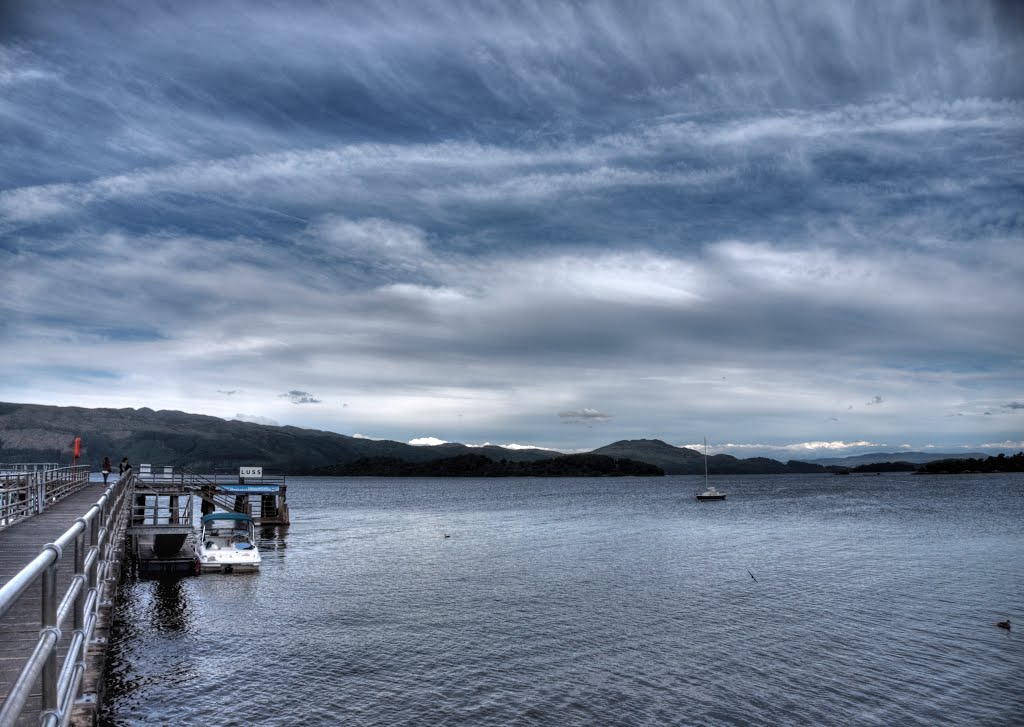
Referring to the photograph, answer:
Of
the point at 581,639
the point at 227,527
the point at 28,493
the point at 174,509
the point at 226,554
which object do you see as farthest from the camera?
the point at 227,527

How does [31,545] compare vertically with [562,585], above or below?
above

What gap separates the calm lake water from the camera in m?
21.1

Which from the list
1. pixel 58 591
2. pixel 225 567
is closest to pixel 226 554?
pixel 225 567

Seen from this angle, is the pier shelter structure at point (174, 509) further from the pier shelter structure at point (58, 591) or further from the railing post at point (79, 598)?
the railing post at point (79, 598)

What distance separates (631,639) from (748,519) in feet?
230

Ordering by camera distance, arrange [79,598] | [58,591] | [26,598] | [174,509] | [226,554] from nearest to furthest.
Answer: [79,598]
[26,598]
[58,591]
[226,554]
[174,509]

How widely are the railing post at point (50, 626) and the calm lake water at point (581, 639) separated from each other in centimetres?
1641

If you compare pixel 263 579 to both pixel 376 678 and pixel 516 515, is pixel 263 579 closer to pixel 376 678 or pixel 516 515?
pixel 376 678

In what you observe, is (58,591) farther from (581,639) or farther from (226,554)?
(226,554)

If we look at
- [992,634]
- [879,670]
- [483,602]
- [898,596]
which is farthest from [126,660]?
[898,596]

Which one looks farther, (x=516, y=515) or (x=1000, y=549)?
(x=516, y=515)

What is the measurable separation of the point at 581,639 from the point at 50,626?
26.4 metres

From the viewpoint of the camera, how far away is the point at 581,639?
94.9 feet

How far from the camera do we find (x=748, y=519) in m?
93.6
